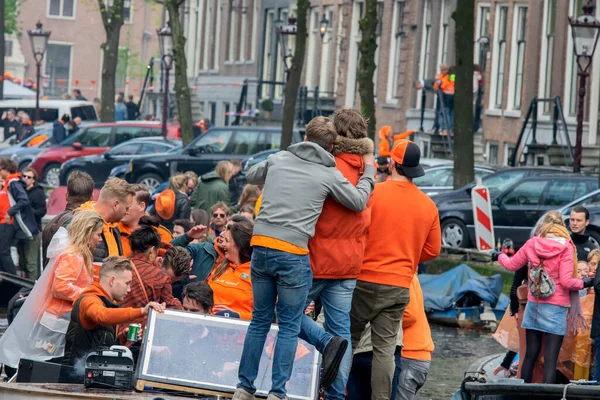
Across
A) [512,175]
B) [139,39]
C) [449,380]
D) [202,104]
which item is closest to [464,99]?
[512,175]

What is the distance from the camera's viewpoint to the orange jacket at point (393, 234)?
9219 millimetres

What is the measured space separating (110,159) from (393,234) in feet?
87.6

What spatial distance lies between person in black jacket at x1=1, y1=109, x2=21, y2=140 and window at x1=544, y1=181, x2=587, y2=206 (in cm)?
2590

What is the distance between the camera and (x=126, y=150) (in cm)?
3647

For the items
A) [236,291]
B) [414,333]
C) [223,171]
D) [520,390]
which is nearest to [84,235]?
[236,291]

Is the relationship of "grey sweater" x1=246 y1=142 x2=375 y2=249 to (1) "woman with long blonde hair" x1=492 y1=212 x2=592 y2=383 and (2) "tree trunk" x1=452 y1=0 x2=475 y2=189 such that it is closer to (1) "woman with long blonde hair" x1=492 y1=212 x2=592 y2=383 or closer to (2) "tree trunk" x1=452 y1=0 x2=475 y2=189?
(1) "woman with long blonde hair" x1=492 y1=212 x2=592 y2=383

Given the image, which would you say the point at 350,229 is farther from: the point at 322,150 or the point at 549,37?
the point at 549,37

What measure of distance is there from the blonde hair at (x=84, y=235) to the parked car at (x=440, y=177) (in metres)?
18.0

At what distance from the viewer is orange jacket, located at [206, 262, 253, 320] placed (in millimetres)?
10023

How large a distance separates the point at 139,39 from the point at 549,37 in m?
59.9

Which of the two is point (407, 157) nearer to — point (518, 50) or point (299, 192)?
point (299, 192)

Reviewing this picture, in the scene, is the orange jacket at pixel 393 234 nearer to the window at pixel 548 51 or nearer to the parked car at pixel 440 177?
the parked car at pixel 440 177

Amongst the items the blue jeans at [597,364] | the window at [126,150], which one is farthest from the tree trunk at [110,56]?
the blue jeans at [597,364]

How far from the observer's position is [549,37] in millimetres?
34625
